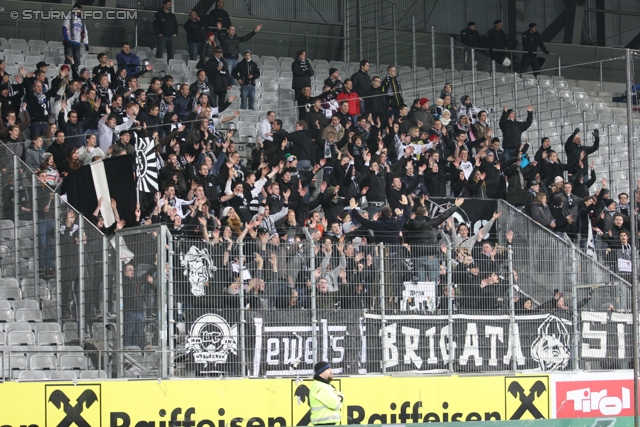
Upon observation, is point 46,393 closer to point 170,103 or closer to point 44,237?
point 44,237

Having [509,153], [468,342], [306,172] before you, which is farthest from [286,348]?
[509,153]

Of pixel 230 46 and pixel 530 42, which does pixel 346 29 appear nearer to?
pixel 530 42

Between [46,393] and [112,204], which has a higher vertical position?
[112,204]

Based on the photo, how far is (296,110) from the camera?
25.7 meters

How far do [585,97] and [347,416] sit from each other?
18634 millimetres

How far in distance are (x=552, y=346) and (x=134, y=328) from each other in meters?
6.30

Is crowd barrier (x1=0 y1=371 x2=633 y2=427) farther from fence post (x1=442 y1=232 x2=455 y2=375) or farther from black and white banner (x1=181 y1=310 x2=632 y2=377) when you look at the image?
fence post (x1=442 y1=232 x2=455 y2=375)

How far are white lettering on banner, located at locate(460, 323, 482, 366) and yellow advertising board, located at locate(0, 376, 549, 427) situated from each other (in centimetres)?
26

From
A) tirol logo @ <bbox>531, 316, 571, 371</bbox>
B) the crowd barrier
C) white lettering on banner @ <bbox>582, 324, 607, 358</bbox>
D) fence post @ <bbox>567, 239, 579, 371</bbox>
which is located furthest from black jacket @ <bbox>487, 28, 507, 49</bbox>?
tirol logo @ <bbox>531, 316, 571, 371</bbox>

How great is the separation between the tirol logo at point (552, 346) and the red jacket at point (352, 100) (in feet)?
29.6

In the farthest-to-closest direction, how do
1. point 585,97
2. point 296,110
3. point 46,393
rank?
point 585,97 < point 296,110 < point 46,393

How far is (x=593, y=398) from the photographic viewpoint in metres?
17.4

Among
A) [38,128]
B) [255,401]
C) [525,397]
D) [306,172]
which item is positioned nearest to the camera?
[255,401]

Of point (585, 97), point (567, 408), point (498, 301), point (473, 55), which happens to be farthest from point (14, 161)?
point (585, 97)
